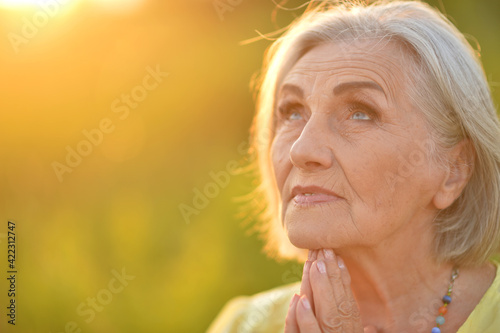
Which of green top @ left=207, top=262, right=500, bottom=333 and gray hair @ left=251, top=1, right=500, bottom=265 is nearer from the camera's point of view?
gray hair @ left=251, top=1, right=500, bottom=265

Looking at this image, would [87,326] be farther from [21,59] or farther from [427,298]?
[427,298]

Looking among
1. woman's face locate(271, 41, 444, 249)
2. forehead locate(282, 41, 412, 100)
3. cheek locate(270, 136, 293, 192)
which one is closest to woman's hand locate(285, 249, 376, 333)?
woman's face locate(271, 41, 444, 249)

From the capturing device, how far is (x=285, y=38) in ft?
11.0

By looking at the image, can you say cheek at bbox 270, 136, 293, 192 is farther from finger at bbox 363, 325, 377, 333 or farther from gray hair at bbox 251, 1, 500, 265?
finger at bbox 363, 325, 377, 333

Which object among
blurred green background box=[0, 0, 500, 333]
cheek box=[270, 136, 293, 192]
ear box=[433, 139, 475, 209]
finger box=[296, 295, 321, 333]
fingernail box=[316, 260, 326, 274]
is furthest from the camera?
blurred green background box=[0, 0, 500, 333]

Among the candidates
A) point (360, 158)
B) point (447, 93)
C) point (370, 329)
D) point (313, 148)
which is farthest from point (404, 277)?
point (447, 93)

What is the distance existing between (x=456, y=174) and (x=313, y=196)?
0.77 metres

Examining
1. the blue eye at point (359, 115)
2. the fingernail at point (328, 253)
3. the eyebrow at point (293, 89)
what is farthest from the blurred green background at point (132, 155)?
the blue eye at point (359, 115)

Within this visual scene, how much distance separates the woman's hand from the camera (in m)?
2.56

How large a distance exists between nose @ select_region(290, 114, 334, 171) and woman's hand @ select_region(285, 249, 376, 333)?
1.44ft

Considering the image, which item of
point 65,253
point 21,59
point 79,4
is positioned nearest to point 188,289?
point 65,253

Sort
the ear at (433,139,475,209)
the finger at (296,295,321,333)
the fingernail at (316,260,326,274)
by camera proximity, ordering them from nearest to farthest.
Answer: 1. the finger at (296,295,321,333)
2. the fingernail at (316,260,326,274)
3. the ear at (433,139,475,209)

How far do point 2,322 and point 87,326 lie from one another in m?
1.14

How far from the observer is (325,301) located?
2576 millimetres
